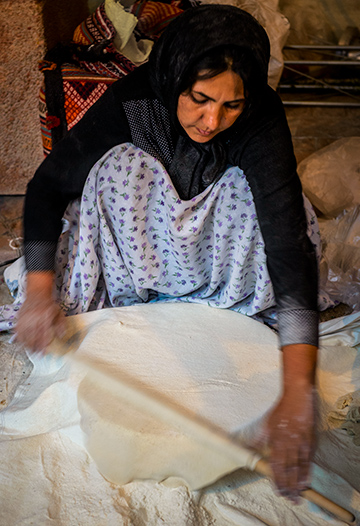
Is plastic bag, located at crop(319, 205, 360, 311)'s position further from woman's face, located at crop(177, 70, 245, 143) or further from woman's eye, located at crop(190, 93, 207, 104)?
woman's eye, located at crop(190, 93, 207, 104)

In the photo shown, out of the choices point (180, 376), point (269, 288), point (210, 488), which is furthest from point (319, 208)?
point (210, 488)

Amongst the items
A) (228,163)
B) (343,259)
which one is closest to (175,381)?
(228,163)

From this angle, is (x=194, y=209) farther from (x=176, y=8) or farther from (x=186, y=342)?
(x=176, y=8)

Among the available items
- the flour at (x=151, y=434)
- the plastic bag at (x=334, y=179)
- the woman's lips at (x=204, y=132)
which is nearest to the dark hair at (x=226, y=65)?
the woman's lips at (x=204, y=132)

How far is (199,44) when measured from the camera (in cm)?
123

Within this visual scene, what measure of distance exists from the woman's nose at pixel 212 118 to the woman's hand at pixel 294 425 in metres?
0.59

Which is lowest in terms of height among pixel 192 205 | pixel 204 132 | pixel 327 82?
pixel 327 82

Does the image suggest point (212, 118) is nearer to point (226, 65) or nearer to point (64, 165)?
point (226, 65)

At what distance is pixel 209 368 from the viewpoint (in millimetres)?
1494

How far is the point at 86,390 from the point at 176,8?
205cm

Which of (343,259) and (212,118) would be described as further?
(343,259)

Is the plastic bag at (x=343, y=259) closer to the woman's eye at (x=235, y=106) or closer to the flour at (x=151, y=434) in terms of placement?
the flour at (x=151, y=434)

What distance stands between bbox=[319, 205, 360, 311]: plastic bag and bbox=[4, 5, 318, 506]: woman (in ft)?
1.71

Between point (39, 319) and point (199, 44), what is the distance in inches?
32.6
